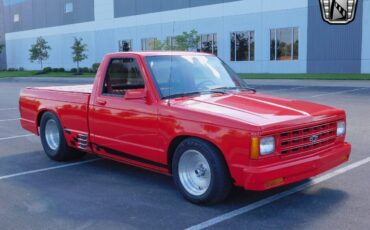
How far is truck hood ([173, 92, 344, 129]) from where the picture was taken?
15.8 ft

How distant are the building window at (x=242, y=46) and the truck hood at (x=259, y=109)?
30.6m

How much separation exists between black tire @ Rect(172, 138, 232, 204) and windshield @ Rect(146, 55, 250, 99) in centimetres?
83

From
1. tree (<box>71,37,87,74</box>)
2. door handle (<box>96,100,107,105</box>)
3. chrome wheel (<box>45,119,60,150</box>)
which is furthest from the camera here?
tree (<box>71,37,87,74</box>)

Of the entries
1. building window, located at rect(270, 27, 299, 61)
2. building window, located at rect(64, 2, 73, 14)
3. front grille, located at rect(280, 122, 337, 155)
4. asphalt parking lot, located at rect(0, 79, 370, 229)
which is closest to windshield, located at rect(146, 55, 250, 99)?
asphalt parking lot, located at rect(0, 79, 370, 229)

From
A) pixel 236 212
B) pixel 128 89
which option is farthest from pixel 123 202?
pixel 128 89

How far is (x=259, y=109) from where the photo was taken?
5180 mm

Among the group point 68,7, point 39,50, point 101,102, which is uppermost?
point 68,7

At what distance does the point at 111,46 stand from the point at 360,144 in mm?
41494

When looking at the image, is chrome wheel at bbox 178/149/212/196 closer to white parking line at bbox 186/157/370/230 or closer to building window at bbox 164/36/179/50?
white parking line at bbox 186/157/370/230

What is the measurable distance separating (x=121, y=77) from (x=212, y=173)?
87.8 inches

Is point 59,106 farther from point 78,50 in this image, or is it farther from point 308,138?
point 78,50

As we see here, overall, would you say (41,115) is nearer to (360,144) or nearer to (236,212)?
(236,212)

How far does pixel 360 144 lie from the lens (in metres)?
8.41

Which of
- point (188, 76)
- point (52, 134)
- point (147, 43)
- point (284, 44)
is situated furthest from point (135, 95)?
point (147, 43)
